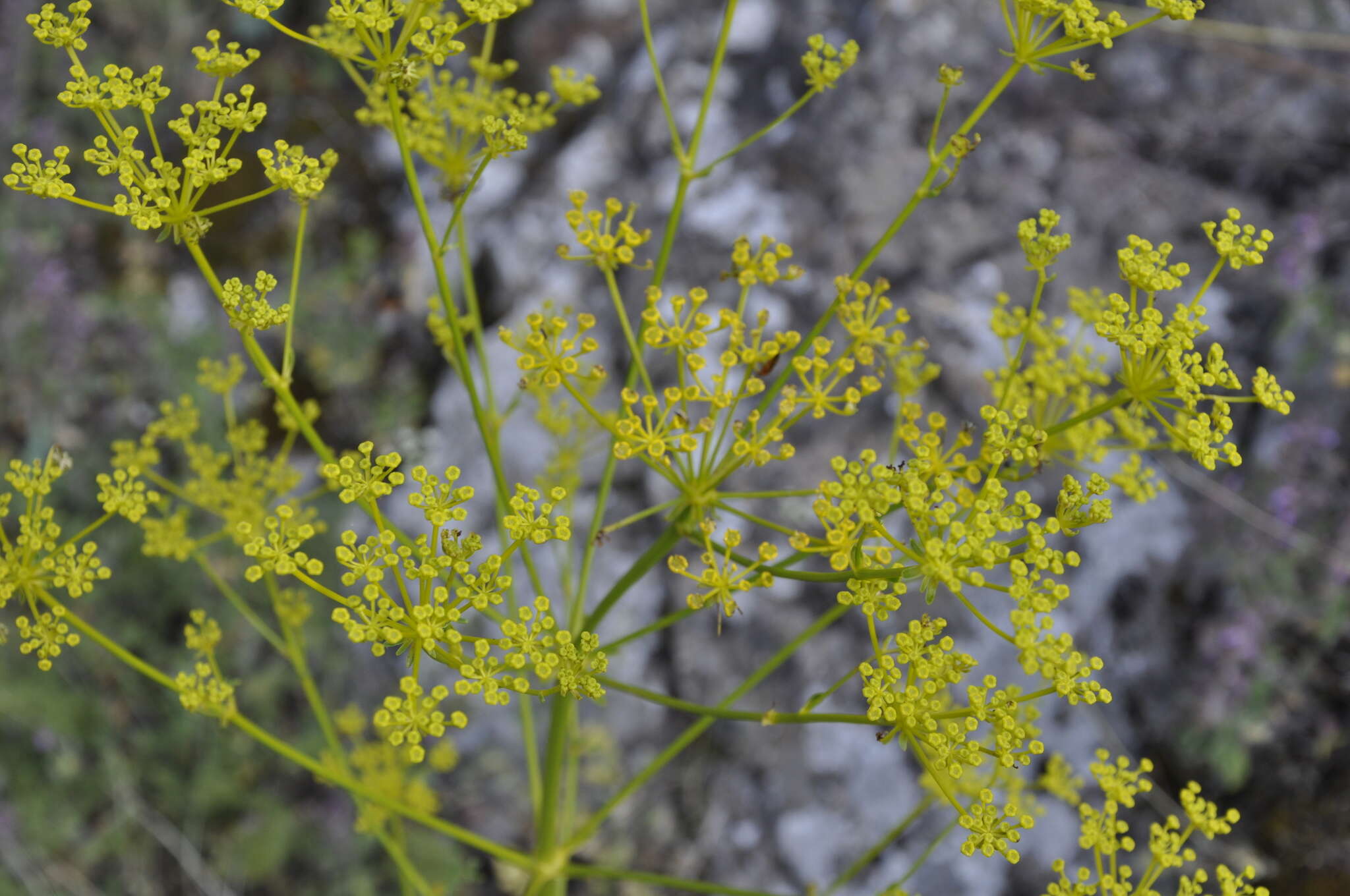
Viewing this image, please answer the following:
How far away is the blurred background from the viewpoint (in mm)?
3057

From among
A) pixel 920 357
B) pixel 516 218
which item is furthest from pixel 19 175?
pixel 516 218

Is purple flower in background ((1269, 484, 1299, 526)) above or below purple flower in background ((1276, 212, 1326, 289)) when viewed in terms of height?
below

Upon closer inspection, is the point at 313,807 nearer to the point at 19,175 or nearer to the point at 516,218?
the point at 516,218

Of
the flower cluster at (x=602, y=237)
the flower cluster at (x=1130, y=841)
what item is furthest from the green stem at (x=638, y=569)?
the flower cluster at (x=1130, y=841)

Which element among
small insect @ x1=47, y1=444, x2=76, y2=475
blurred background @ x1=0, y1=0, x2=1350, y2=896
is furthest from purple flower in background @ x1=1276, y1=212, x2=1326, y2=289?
small insect @ x1=47, y1=444, x2=76, y2=475

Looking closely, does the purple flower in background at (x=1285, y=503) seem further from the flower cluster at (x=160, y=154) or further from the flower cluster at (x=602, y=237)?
the flower cluster at (x=160, y=154)

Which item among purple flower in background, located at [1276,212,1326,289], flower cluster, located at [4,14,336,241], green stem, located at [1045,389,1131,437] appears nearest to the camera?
flower cluster, located at [4,14,336,241]

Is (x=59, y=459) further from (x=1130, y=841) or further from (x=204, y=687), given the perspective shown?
(x=1130, y=841)

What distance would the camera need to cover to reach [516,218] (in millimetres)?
3803

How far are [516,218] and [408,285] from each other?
64 cm

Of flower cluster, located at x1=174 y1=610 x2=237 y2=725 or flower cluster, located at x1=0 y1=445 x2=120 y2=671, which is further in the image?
flower cluster, located at x1=174 y1=610 x2=237 y2=725

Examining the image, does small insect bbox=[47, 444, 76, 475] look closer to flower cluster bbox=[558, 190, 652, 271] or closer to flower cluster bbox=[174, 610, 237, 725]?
flower cluster bbox=[174, 610, 237, 725]

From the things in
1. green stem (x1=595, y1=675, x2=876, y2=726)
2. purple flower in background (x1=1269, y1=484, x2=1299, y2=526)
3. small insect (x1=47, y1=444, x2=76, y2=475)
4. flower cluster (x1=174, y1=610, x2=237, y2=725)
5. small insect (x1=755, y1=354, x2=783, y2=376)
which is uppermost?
purple flower in background (x1=1269, y1=484, x2=1299, y2=526)

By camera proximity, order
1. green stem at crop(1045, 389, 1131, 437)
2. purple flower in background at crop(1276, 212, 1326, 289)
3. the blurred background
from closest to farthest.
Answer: green stem at crop(1045, 389, 1131, 437) → the blurred background → purple flower in background at crop(1276, 212, 1326, 289)
